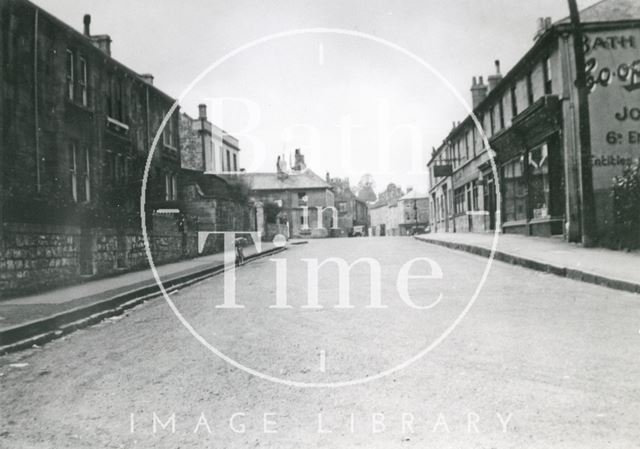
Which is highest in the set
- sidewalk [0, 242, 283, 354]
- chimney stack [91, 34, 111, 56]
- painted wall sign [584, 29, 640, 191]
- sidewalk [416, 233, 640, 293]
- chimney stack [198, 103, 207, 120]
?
chimney stack [198, 103, 207, 120]

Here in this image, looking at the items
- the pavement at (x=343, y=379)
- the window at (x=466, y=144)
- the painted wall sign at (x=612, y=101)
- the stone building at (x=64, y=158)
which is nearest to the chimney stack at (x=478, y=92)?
the window at (x=466, y=144)

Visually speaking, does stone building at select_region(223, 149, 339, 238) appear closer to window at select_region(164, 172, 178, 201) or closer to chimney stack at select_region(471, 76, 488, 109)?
chimney stack at select_region(471, 76, 488, 109)

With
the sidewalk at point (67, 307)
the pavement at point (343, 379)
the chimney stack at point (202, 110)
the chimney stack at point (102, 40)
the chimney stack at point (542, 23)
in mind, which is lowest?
the pavement at point (343, 379)

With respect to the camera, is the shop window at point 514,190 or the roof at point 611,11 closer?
the roof at point 611,11

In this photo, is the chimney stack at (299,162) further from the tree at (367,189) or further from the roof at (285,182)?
the tree at (367,189)

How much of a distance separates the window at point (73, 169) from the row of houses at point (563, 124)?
13.4 meters

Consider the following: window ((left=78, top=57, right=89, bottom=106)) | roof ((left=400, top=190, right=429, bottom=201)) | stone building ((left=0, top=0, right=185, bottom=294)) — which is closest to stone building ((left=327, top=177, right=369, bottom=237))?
roof ((left=400, top=190, right=429, bottom=201))

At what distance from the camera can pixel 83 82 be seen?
1627 centimetres

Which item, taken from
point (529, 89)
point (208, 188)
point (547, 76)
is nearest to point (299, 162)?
point (208, 188)

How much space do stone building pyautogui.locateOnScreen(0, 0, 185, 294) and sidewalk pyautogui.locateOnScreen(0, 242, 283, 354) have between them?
84cm

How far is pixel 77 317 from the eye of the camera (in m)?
7.61

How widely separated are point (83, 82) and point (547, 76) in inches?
595

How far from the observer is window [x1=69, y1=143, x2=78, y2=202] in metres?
15.1

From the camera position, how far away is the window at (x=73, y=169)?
593 inches
